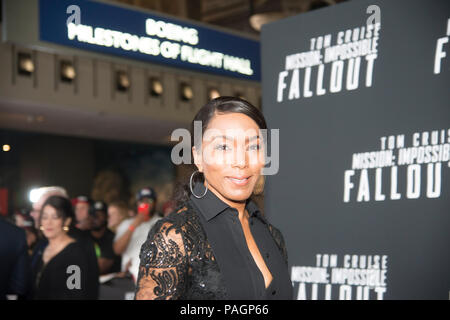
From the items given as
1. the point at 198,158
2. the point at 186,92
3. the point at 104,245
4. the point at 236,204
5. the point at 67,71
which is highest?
the point at 67,71

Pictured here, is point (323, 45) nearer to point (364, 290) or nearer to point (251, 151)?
point (364, 290)

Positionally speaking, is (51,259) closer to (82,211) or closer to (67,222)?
(67,222)

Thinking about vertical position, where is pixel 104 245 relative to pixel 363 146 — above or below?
below

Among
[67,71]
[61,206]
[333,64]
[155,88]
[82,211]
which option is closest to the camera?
[333,64]

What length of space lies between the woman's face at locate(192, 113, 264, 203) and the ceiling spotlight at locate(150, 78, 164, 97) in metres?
9.09

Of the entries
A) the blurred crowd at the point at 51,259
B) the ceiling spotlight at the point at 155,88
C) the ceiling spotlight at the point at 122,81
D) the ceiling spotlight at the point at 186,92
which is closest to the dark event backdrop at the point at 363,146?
the blurred crowd at the point at 51,259

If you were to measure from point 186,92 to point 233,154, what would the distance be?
31.2 ft

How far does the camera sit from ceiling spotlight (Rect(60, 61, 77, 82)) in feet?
29.7

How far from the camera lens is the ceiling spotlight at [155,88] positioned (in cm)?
1025

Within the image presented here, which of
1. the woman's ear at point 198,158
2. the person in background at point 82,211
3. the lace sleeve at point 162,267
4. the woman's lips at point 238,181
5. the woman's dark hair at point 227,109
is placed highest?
the woman's dark hair at point 227,109

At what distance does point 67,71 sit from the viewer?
9070mm

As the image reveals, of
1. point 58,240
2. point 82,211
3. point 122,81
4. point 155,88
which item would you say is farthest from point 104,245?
point 155,88

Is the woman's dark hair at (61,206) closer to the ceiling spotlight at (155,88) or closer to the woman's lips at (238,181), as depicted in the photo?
the woman's lips at (238,181)

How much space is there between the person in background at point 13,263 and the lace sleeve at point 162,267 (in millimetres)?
2613
